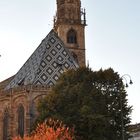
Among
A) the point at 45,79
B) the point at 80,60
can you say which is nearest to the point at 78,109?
the point at 45,79

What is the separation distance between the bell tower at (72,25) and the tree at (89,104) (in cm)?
2283

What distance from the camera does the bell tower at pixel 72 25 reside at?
61406mm

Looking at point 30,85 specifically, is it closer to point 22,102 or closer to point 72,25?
point 22,102

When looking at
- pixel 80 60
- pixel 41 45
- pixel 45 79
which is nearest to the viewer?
pixel 45 79

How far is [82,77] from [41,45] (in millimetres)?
15496

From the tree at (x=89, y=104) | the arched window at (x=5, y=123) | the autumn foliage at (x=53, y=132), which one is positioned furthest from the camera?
the arched window at (x=5, y=123)

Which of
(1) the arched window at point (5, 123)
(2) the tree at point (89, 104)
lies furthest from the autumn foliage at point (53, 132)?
(1) the arched window at point (5, 123)

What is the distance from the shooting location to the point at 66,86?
124ft

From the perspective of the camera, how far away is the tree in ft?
114

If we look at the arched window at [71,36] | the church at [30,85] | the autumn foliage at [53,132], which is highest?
the arched window at [71,36]

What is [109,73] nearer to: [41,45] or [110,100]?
[110,100]

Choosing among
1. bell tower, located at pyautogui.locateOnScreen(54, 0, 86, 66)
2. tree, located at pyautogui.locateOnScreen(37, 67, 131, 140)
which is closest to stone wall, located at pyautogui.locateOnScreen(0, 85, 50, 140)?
tree, located at pyautogui.locateOnScreen(37, 67, 131, 140)

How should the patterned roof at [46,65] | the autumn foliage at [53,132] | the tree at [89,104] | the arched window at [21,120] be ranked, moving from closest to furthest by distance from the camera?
the autumn foliage at [53,132] < the tree at [89,104] < the arched window at [21,120] < the patterned roof at [46,65]

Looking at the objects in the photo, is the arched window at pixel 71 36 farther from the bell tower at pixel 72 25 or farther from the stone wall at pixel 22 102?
the stone wall at pixel 22 102
